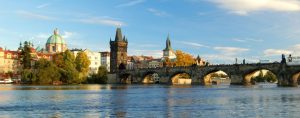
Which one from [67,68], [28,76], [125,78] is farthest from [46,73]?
[125,78]

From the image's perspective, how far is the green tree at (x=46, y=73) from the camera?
120m

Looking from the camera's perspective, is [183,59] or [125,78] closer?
[183,59]

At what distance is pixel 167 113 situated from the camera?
30.9 m

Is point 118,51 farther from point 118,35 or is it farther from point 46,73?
point 46,73

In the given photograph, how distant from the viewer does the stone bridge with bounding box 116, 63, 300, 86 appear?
331ft

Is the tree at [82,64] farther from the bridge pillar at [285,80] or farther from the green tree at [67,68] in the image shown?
the bridge pillar at [285,80]

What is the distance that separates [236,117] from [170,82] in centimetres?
11069

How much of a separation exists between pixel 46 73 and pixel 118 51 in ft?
213

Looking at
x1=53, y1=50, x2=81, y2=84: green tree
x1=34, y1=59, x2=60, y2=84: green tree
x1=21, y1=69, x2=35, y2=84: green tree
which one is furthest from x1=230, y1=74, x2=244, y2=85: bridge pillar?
x1=21, y1=69, x2=35, y2=84: green tree

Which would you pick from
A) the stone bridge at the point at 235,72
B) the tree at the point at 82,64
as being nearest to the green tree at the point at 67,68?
the tree at the point at 82,64

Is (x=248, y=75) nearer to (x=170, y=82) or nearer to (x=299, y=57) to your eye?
(x=299, y=57)

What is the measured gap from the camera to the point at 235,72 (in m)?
113

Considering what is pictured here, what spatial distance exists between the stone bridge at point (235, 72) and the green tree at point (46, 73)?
1287 inches

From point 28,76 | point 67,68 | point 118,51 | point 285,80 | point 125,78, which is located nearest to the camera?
point 285,80
